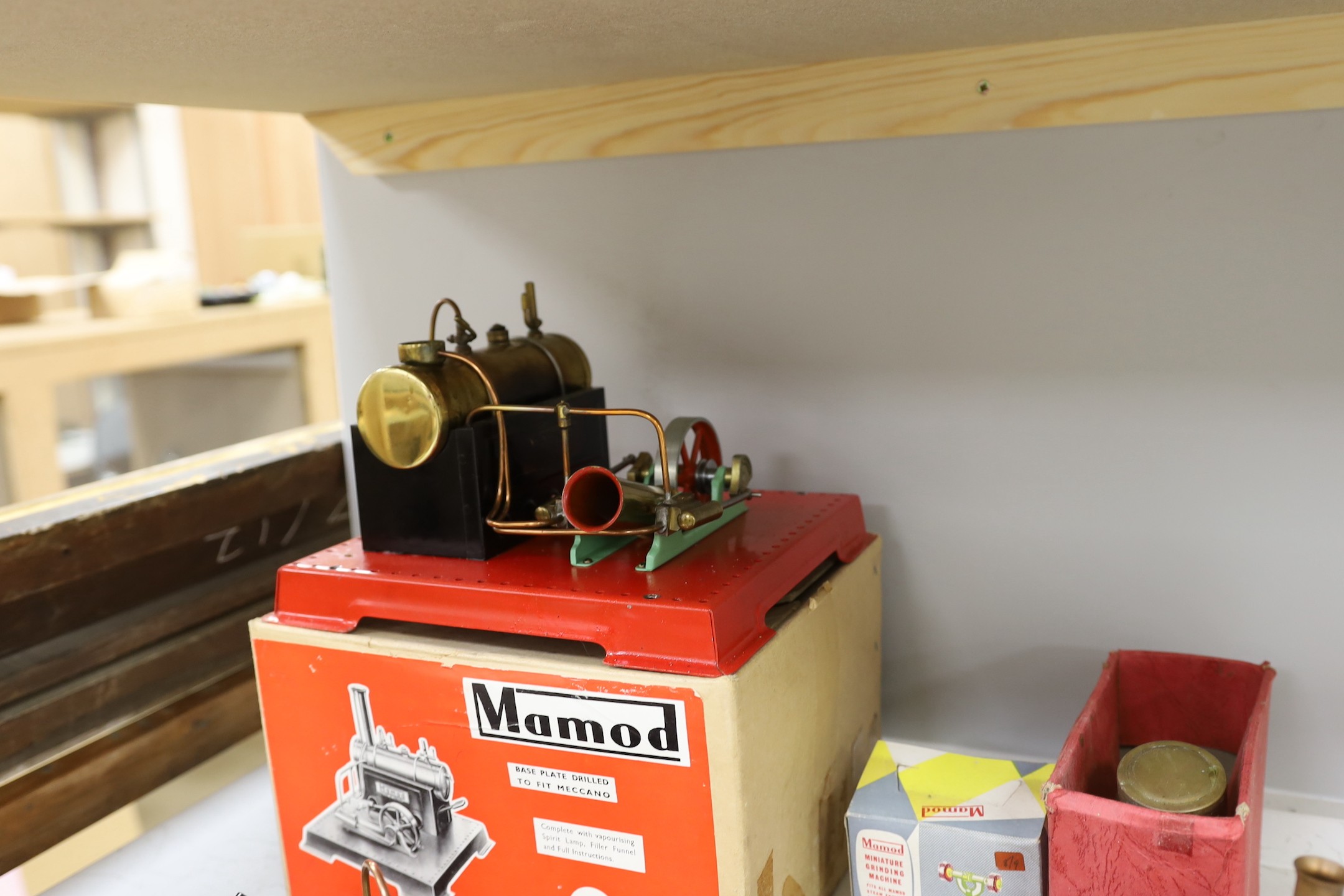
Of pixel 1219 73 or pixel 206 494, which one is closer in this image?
pixel 1219 73

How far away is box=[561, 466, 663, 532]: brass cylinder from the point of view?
0.80 metres

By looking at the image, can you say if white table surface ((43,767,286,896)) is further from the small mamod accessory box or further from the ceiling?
the ceiling

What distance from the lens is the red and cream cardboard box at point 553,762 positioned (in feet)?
2.41

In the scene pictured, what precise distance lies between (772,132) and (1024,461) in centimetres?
40

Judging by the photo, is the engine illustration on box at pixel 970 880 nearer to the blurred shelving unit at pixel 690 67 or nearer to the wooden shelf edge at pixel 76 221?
the blurred shelving unit at pixel 690 67

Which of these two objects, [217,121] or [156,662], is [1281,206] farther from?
[217,121]

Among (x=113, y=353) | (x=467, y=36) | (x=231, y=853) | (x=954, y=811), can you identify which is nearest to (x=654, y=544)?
(x=954, y=811)

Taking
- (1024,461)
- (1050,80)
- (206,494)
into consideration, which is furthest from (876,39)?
(206,494)

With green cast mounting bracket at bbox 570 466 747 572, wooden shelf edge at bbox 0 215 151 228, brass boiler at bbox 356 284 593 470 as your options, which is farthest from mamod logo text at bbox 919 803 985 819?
wooden shelf edge at bbox 0 215 151 228

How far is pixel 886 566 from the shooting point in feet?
3.54

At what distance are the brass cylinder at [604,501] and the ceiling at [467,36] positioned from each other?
32 centimetres

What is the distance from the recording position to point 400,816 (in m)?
0.84

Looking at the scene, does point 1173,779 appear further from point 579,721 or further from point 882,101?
point 882,101

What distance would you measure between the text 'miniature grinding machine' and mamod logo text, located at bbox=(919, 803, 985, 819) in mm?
102
